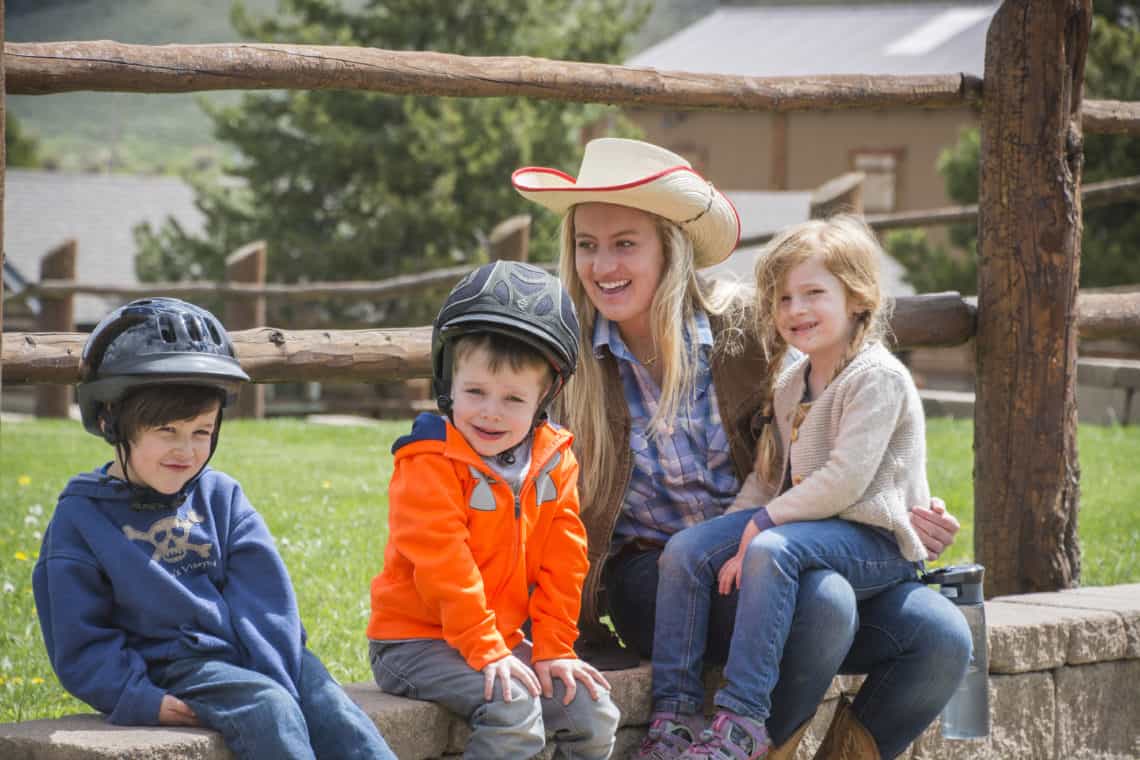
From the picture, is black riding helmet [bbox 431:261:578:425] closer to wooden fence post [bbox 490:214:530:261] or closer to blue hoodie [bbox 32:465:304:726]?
blue hoodie [bbox 32:465:304:726]

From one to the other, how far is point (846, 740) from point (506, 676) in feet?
3.49

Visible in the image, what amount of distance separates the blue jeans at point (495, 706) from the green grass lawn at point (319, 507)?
2.89 ft

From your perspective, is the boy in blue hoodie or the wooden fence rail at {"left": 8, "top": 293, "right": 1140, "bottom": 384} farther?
the wooden fence rail at {"left": 8, "top": 293, "right": 1140, "bottom": 384}

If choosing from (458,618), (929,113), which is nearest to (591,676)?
(458,618)

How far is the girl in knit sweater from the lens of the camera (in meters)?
3.26

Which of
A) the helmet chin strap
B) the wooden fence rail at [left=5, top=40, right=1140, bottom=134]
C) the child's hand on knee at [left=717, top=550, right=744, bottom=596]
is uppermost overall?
the wooden fence rail at [left=5, top=40, right=1140, bottom=134]

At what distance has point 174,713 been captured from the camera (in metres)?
2.79

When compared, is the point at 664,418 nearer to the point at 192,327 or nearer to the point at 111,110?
the point at 192,327

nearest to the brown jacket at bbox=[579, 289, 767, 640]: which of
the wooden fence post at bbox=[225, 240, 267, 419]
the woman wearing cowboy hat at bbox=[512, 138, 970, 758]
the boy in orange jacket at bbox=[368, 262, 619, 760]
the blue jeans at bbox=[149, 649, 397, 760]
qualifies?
the woman wearing cowboy hat at bbox=[512, 138, 970, 758]

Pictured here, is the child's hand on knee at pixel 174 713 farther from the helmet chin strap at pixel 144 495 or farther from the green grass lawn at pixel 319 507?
the green grass lawn at pixel 319 507

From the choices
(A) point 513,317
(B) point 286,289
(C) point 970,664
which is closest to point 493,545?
(A) point 513,317

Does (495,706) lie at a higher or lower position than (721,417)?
lower

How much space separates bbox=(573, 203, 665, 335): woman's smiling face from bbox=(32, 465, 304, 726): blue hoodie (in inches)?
46.7

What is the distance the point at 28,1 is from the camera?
542 feet
